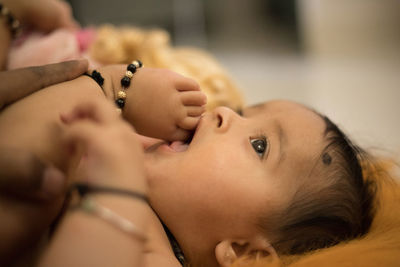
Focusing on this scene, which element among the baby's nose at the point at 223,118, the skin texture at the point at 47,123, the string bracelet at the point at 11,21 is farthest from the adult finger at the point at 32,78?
the string bracelet at the point at 11,21

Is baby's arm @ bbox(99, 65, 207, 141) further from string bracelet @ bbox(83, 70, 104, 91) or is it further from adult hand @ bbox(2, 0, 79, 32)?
adult hand @ bbox(2, 0, 79, 32)

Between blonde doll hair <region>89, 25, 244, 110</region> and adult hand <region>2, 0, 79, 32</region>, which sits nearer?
adult hand <region>2, 0, 79, 32</region>

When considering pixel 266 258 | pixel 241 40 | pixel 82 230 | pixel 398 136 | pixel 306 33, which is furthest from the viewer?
pixel 241 40

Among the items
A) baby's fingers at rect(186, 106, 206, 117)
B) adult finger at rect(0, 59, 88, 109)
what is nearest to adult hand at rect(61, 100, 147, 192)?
adult finger at rect(0, 59, 88, 109)

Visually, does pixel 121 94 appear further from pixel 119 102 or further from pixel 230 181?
pixel 230 181

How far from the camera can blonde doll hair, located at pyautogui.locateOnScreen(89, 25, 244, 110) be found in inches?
43.1

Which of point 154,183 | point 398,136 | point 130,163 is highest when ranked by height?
point 130,163

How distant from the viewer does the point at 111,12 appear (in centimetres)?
306

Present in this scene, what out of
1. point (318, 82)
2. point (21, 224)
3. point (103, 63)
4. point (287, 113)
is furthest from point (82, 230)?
point (318, 82)

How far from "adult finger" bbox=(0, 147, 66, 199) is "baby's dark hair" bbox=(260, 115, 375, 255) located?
0.36 metres

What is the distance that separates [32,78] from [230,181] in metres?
0.35

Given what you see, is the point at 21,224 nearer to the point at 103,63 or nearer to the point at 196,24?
the point at 103,63

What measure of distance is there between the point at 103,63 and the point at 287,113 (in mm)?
529

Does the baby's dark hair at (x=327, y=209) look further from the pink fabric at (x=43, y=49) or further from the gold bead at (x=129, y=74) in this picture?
the pink fabric at (x=43, y=49)
